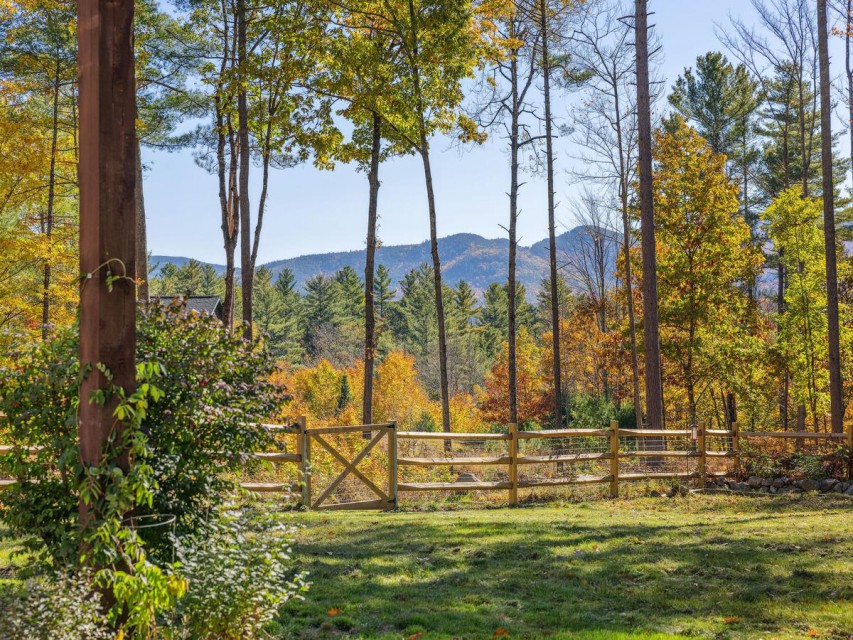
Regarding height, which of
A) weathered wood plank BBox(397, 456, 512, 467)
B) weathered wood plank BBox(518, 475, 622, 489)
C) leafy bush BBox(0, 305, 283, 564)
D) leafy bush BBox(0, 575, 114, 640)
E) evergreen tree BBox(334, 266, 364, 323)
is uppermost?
→ evergreen tree BBox(334, 266, 364, 323)

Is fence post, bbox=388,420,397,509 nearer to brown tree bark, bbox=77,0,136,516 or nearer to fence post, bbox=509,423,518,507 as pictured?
fence post, bbox=509,423,518,507

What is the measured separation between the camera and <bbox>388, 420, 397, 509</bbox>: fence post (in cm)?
1003

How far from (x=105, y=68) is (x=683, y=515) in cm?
874

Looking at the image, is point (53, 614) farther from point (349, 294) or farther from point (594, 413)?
point (349, 294)

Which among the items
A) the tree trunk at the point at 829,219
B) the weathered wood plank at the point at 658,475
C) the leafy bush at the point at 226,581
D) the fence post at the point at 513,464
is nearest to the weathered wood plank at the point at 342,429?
the fence post at the point at 513,464

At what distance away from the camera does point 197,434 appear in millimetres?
4273

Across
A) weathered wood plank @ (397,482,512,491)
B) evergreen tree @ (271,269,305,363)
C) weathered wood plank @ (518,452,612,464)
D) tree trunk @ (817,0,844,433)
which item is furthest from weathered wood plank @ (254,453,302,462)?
evergreen tree @ (271,269,305,363)

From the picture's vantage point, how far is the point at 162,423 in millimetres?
4043

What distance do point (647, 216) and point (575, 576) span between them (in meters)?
8.87

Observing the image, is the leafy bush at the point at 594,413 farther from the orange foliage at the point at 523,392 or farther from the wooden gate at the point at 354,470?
the wooden gate at the point at 354,470

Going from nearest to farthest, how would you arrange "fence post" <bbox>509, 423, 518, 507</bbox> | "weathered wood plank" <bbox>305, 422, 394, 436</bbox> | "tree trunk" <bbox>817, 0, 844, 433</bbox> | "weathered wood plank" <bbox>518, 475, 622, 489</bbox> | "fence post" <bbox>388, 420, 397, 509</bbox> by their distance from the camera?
"weathered wood plank" <bbox>305, 422, 394, 436</bbox>
"fence post" <bbox>388, 420, 397, 509</bbox>
"fence post" <bbox>509, 423, 518, 507</bbox>
"weathered wood plank" <bbox>518, 475, 622, 489</bbox>
"tree trunk" <bbox>817, 0, 844, 433</bbox>

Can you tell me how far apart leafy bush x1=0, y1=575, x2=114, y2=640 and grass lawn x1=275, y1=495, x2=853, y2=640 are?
5.42 feet

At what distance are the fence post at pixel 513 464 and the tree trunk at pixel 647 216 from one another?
400 centimetres

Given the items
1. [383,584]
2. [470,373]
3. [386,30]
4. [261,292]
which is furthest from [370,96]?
[261,292]
